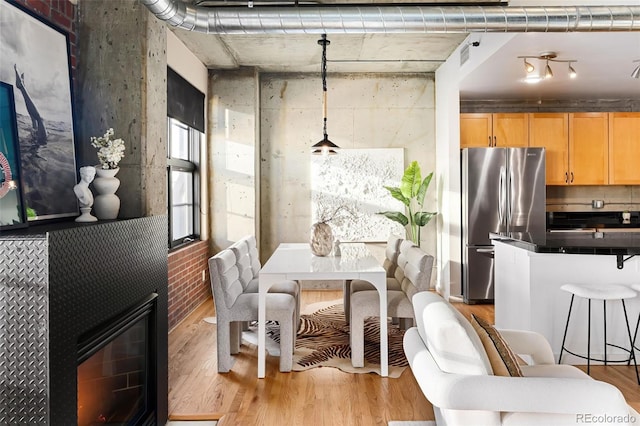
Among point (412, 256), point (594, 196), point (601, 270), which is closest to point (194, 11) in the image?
point (412, 256)

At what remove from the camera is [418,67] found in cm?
622

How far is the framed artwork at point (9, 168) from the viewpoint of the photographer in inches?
71.2

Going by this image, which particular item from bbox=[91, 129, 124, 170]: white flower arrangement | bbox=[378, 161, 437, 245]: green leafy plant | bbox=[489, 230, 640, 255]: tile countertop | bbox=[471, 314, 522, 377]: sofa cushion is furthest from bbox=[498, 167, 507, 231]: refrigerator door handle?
bbox=[91, 129, 124, 170]: white flower arrangement

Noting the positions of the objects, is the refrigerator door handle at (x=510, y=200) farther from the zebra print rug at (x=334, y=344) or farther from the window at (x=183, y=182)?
the window at (x=183, y=182)

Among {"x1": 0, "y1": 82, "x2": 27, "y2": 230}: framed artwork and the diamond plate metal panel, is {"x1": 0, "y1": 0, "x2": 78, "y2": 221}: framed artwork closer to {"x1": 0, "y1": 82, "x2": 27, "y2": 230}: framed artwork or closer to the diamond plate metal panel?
{"x1": 0, "y1": 82, "x2": 27, "y2": 230}: framed artwork

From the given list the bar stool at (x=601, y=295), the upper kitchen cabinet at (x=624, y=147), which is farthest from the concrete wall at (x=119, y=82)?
the upper kitchen cabinet at (x=624, y=147)

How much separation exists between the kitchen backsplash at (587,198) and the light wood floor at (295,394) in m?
3.29

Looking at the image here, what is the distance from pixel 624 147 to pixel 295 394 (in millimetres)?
5350

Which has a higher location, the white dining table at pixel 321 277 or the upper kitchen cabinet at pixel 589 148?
the upper kitchen cabinet at pixel 589 148

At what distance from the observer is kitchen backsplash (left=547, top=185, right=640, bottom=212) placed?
639cm

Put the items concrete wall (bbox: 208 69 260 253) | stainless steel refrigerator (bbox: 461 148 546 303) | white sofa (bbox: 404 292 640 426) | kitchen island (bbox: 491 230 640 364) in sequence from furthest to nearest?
concrete wall (bbox: 208 69 260 253), stainless steel refrigerator (bbox: 461 148 546 303), kitchen island (bbox: 491 230 640 364), white sofa (bbox: 404 292 640 426)

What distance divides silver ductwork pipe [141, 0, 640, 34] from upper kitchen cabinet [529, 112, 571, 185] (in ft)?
8.28

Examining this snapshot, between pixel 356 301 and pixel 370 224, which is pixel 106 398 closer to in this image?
pixel 356 301

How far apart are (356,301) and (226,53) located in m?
3.50
